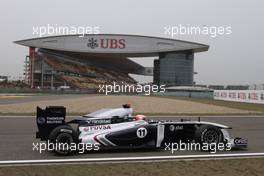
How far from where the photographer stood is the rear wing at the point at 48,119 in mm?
7293

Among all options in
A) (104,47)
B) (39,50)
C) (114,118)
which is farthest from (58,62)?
(114,118)

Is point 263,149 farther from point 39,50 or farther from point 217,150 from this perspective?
point 39,50

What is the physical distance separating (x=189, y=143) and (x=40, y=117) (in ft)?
11.0

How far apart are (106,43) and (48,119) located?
98.7 meters

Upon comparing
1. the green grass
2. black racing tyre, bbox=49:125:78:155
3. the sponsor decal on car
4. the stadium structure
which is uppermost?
the stadium structure

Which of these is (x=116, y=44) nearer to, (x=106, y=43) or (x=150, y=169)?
(x=106, y=43)

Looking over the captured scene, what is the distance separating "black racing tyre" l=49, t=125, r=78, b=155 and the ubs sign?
98.3 meters

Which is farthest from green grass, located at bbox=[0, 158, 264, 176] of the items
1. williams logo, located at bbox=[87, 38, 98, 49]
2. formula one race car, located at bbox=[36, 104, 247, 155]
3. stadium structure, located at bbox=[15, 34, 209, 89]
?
williams logo, located at bbox=[87, 38, 98, 49]

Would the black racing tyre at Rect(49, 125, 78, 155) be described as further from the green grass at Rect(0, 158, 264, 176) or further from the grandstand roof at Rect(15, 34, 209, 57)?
the grandstand roof at Rect(15, 34, 209, 57)

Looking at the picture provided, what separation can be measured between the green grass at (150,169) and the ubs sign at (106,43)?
99421mm

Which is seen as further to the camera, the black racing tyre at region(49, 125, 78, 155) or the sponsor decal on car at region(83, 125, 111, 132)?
the sponsor decal on car at region(83, 125, 111, 132)

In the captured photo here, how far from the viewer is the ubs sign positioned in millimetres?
104625

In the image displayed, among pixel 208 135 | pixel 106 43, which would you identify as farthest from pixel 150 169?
pixel 106 43

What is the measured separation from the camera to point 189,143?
320 inches
